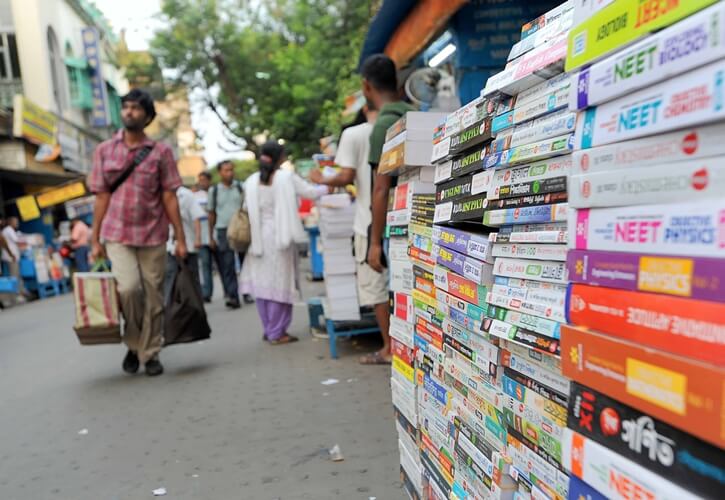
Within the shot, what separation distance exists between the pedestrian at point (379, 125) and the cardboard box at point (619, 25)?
7.50ft

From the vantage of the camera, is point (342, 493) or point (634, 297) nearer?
point (634, 297)

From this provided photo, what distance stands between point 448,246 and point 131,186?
3.51 m

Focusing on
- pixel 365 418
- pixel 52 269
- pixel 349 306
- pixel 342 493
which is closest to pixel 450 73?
pixel 349 306

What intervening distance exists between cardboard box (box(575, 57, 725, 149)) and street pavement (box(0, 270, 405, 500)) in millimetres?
1901

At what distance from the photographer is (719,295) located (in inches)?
31.8

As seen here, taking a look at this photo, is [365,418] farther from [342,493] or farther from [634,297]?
[634,297]

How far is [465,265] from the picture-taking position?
1.60 m

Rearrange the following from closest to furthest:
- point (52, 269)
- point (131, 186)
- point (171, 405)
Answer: point (171, 405), point (131, 186), point (52, 269)

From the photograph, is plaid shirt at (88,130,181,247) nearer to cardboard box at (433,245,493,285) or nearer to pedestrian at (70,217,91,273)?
cardboard box at (433,245,493,285)

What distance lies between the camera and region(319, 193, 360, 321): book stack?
500 cm

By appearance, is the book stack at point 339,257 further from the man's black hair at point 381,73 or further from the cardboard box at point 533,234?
the cardboard box at point 533,234

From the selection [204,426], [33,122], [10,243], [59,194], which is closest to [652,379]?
[204,426]

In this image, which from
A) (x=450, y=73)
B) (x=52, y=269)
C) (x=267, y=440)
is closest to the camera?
(x=267, y=440)

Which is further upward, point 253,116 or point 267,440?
point 253,116
